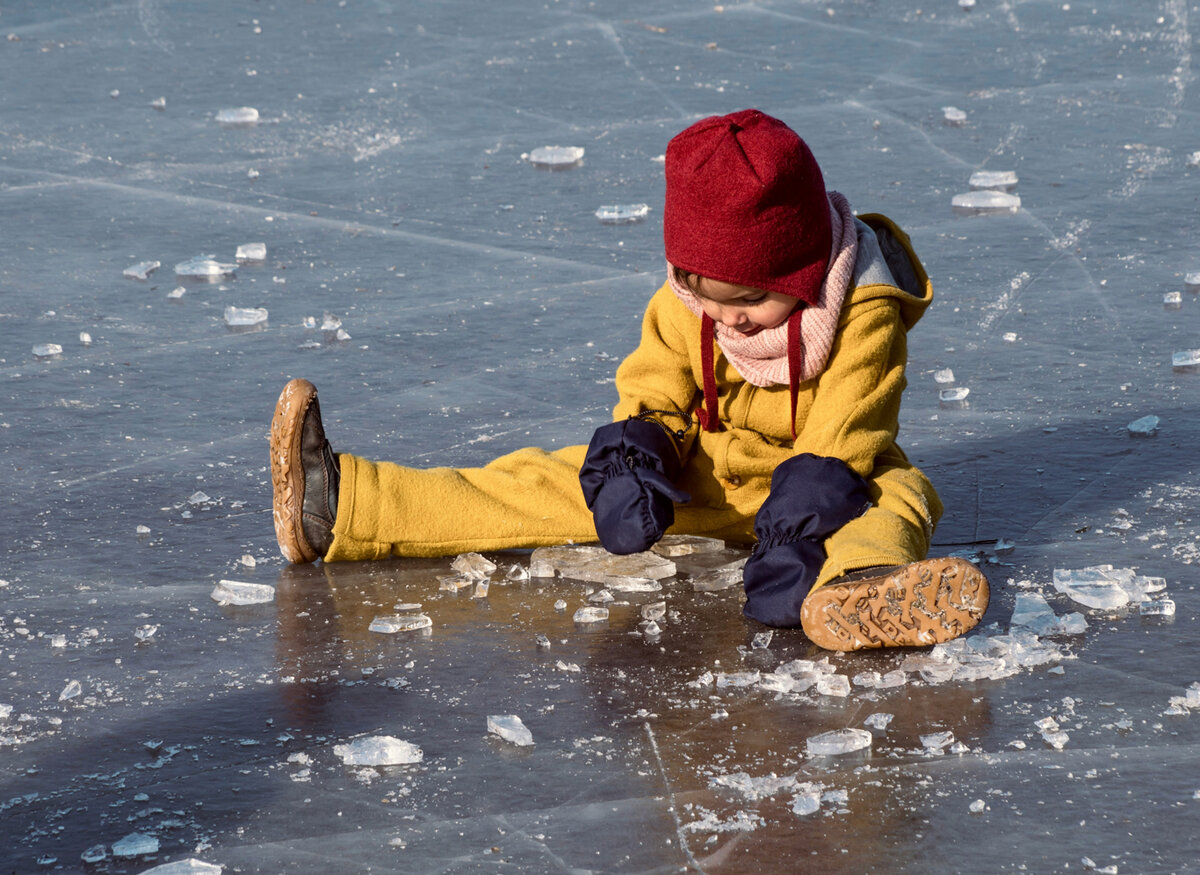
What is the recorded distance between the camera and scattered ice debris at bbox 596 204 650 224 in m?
5.23

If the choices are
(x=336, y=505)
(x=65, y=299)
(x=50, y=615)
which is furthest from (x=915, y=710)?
(x=65, y=299)

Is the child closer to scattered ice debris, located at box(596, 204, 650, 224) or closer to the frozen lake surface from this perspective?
the frozen lake surface

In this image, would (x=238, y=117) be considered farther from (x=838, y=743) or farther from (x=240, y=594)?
(x=838, y=743)

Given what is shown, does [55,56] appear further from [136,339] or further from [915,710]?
[915,710]

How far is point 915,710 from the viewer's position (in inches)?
88.1

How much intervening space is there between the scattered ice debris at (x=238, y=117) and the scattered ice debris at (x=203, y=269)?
200cm

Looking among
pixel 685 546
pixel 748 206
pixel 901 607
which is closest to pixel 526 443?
pixel 685 546

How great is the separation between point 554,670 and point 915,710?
1.85 feet

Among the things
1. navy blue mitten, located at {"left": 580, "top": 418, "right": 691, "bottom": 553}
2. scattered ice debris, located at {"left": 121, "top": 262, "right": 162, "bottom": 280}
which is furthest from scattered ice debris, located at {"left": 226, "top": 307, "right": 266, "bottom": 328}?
navy blue mitten, located at {"left": 580, "top": 418, "right": 691, "bottom": 553}

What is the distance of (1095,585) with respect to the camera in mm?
2623

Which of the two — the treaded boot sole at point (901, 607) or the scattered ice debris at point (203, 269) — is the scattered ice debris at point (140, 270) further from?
the treaded boot sole at point (901, 607)

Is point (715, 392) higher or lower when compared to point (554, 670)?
higher

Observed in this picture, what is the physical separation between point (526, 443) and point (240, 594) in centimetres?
90

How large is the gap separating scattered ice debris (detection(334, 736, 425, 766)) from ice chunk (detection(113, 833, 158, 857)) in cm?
30
